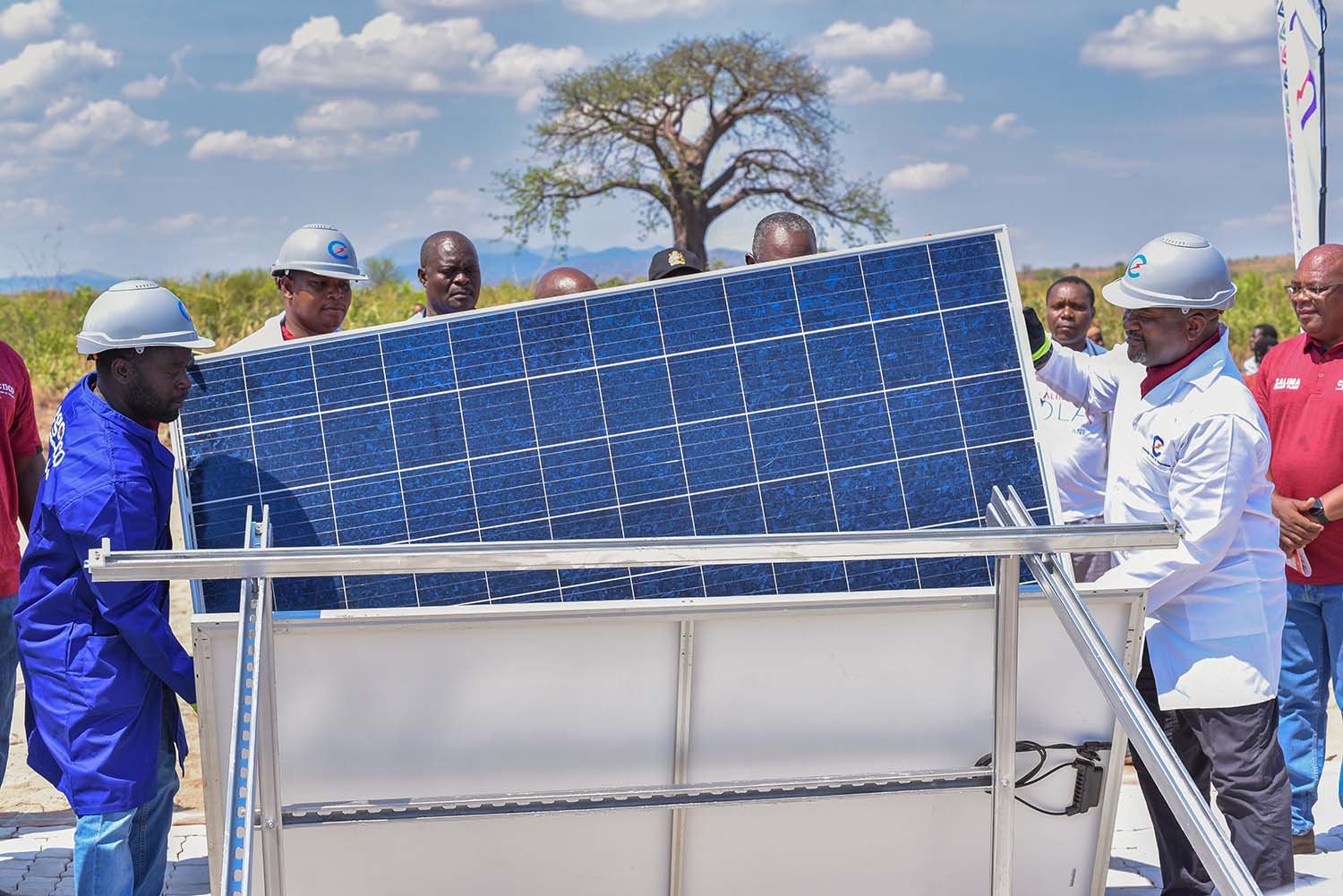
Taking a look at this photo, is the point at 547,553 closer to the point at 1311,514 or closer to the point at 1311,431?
the point at 1311,514

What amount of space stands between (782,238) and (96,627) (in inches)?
145

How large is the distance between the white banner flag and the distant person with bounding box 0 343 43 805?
780 cm

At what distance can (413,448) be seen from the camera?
4.16 metres

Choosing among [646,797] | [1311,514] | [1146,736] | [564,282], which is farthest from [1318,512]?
[564,282]

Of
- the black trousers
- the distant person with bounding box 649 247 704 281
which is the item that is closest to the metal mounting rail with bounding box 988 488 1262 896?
the black trousers

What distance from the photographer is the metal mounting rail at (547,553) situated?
3186 millimetres

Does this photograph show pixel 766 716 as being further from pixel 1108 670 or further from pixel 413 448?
pixel 413 448

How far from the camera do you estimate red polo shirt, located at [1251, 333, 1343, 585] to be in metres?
5.92

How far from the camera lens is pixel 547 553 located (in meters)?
3.26

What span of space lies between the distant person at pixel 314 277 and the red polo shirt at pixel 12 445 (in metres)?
0.97

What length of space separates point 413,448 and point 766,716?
1.42 m

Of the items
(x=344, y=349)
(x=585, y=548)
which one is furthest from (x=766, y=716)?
(x=344, y=349)

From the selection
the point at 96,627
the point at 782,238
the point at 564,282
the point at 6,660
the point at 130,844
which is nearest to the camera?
the point at 96,627

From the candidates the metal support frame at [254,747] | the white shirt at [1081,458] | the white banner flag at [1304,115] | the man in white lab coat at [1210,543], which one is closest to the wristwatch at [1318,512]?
the white shirt at [1081,458]
